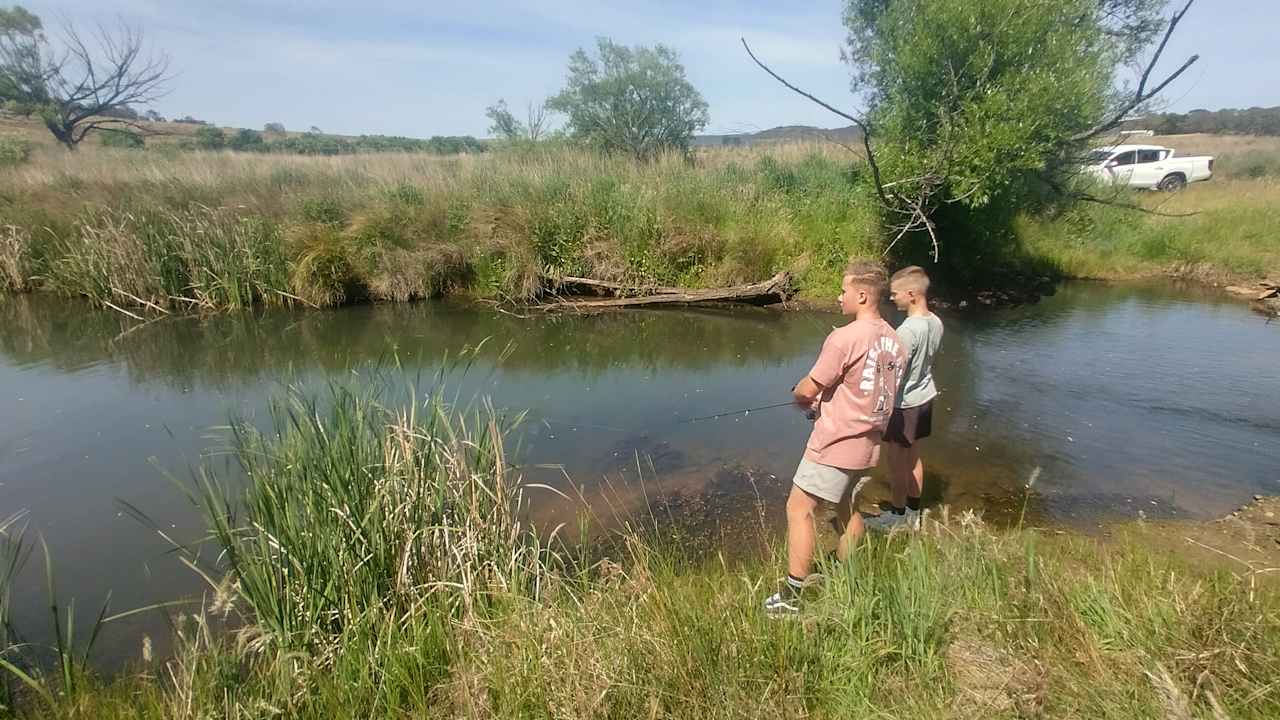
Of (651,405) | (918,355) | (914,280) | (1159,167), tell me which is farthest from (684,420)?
(1159,167)

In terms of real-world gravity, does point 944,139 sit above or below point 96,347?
above

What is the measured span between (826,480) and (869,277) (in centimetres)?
102

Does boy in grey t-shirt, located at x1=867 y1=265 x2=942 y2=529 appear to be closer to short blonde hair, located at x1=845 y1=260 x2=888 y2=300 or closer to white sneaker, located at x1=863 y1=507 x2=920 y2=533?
white sneaker, located at x1=863 y1=507 x2=920 y2=533

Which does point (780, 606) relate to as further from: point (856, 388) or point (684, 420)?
point (684, 420)

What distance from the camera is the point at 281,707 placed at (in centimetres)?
241

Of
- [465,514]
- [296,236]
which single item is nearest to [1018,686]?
[465,514]

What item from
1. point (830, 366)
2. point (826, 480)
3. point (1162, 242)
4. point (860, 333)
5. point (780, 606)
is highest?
point (1162, 242)

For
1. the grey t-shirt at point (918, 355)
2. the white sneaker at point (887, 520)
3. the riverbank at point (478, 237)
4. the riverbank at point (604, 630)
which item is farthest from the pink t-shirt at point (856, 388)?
the riverbank at point (478, 237)

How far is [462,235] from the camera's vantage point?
11602 millimetres

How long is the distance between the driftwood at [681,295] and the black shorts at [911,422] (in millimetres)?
7142

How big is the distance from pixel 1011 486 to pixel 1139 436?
6.12 ft

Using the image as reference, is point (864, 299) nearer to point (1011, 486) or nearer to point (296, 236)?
point (1011, 486)

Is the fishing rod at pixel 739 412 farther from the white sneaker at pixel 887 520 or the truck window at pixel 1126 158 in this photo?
the truck window at pixel 1126 158

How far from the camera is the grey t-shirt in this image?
12.5 ft
